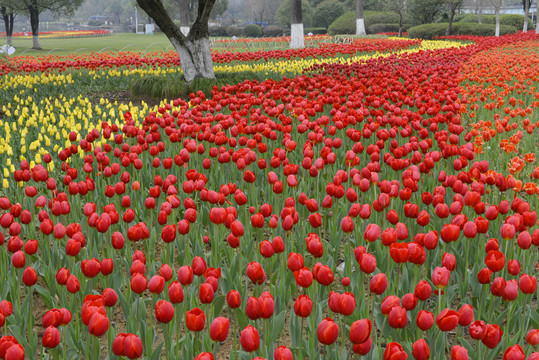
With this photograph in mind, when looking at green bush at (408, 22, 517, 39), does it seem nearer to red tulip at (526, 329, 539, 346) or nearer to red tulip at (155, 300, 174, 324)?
red tulip at (526, 329, 539, 346)

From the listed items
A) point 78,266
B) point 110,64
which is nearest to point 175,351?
point 78,266

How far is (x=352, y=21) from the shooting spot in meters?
48.8

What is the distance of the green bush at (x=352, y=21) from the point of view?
1934 inches

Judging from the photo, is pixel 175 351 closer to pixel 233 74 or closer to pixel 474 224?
pixel 474 224

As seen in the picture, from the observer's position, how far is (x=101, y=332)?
7.32 feet

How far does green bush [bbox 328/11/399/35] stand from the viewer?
49.1 meters

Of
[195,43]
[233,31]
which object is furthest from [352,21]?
[195,43]

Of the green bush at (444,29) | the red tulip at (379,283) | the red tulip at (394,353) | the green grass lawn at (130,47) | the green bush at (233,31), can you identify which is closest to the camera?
the red tulip at (394,353)

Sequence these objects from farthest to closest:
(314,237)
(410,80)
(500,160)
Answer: (410,80)
(500,160)
(314,237)

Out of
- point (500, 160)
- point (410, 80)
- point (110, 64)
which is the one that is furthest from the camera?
point (110, 64)

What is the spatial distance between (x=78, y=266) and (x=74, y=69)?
54.4 feet

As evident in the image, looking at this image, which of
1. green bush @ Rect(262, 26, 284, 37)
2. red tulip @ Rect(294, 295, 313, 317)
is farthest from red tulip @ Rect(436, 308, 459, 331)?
green bush @ Rect(262, 26, 284, 37)

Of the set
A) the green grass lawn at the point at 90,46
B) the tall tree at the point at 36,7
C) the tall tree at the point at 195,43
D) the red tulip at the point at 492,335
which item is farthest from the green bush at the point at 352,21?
the red tulip at the point at 492,335

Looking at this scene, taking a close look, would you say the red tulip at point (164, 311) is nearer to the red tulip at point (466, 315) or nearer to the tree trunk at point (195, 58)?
the red tulip at point (466, 315)
